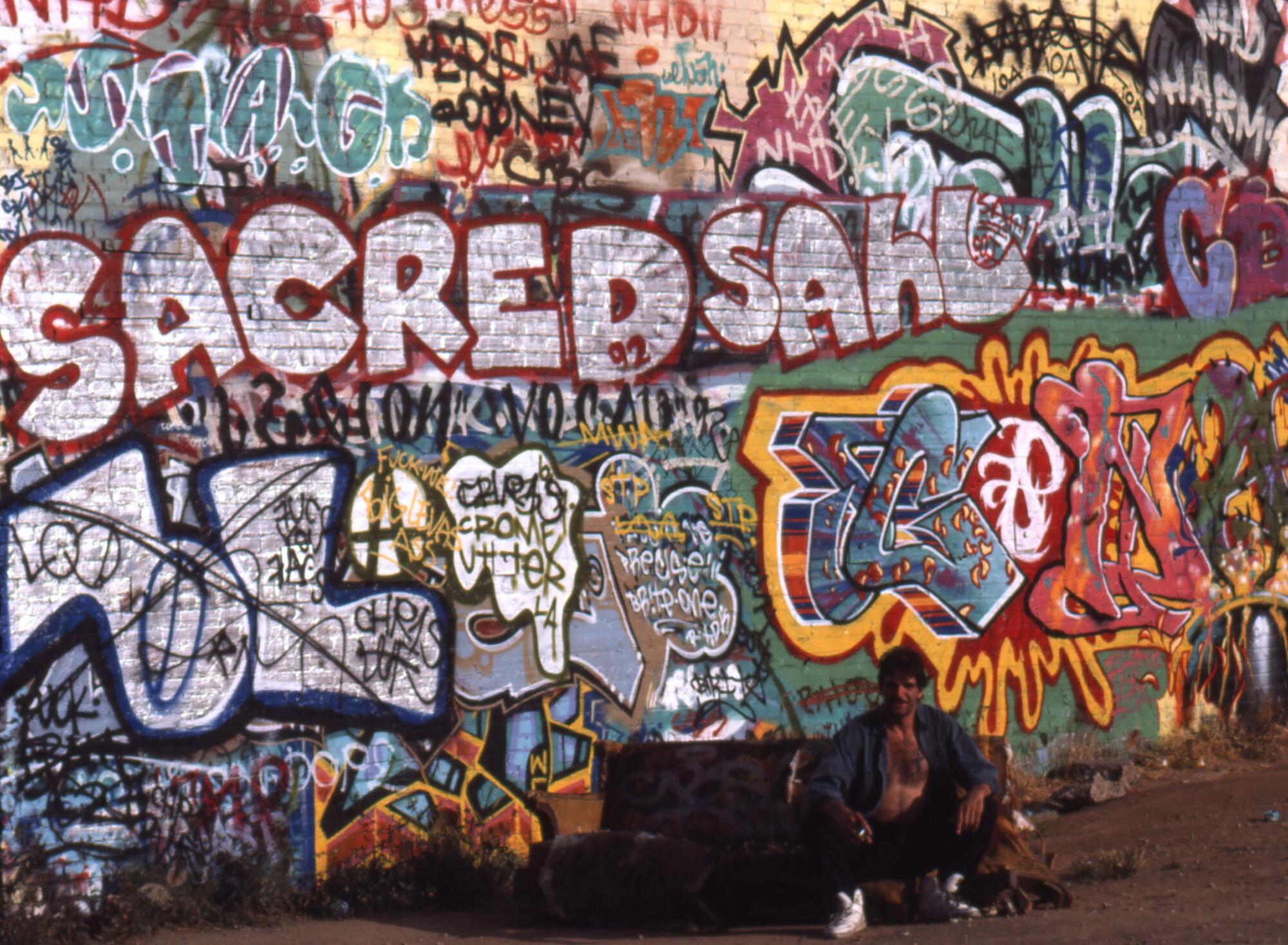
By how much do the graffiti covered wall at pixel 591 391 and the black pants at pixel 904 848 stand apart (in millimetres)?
2176

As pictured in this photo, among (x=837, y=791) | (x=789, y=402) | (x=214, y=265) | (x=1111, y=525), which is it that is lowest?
(x=837, y=791)

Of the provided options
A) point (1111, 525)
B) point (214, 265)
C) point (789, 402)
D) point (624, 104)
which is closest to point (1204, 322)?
point (1111, 525)

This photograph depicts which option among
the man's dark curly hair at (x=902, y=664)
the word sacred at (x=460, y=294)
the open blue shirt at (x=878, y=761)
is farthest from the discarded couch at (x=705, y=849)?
the word sacred at (x=460, y=294)

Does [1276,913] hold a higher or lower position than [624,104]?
lower

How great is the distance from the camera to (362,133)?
27.1 ft

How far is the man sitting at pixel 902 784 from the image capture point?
6668mm

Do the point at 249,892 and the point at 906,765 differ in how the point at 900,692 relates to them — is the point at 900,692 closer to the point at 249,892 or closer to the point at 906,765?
the point at 906,765

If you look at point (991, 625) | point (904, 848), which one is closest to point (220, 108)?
point (904, 848)

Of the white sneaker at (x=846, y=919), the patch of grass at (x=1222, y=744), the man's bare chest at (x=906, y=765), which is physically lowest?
the patch of grass at (x=1222, y=744)

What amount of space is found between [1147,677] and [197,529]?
6.27m

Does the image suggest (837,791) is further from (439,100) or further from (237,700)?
(439,100)

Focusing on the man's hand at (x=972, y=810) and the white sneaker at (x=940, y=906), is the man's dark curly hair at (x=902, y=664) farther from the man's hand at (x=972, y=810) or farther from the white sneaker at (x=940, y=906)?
the white sneaker at (x=940, y=906)

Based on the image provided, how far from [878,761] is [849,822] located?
1.48 ft

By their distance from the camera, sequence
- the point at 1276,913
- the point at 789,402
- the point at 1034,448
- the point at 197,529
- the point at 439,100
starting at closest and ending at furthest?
1. the point at 1276,913
2. the point at 197,529
3. the point at 439,100
4. the point at 789,402
5. the point at 1034,448
